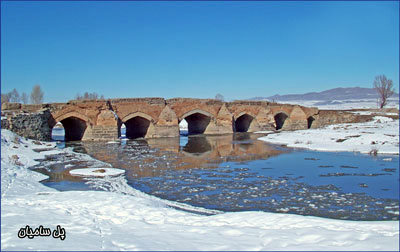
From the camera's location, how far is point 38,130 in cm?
1867

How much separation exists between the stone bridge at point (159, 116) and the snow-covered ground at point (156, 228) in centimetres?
1579

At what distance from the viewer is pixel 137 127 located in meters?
Answer: 27.9

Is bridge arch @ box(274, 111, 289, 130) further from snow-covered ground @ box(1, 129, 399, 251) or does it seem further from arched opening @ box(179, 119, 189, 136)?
snow-covered ground @ box(1, 129, 399, 251)

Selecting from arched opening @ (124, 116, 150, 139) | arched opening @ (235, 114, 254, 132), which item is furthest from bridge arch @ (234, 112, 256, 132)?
arched opening @ (124, 116, 150, 139)

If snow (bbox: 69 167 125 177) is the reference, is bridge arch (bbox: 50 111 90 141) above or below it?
above

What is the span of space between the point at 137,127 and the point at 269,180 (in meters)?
20.3

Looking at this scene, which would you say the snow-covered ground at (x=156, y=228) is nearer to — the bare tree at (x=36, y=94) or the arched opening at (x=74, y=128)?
the arched opening at (x=74, y=128)

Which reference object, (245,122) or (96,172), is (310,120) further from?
(96,172)

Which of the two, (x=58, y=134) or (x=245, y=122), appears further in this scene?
(x=58, y=134)

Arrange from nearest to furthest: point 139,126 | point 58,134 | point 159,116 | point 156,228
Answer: point 156,228, point 159,116, point 139,126, point 58,134

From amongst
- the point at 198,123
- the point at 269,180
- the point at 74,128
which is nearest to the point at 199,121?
the point at 198,123

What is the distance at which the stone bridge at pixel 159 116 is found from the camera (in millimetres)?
22062

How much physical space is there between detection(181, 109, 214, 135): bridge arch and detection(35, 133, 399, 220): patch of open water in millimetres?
12785

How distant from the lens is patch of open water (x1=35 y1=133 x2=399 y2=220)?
21.7 ft
